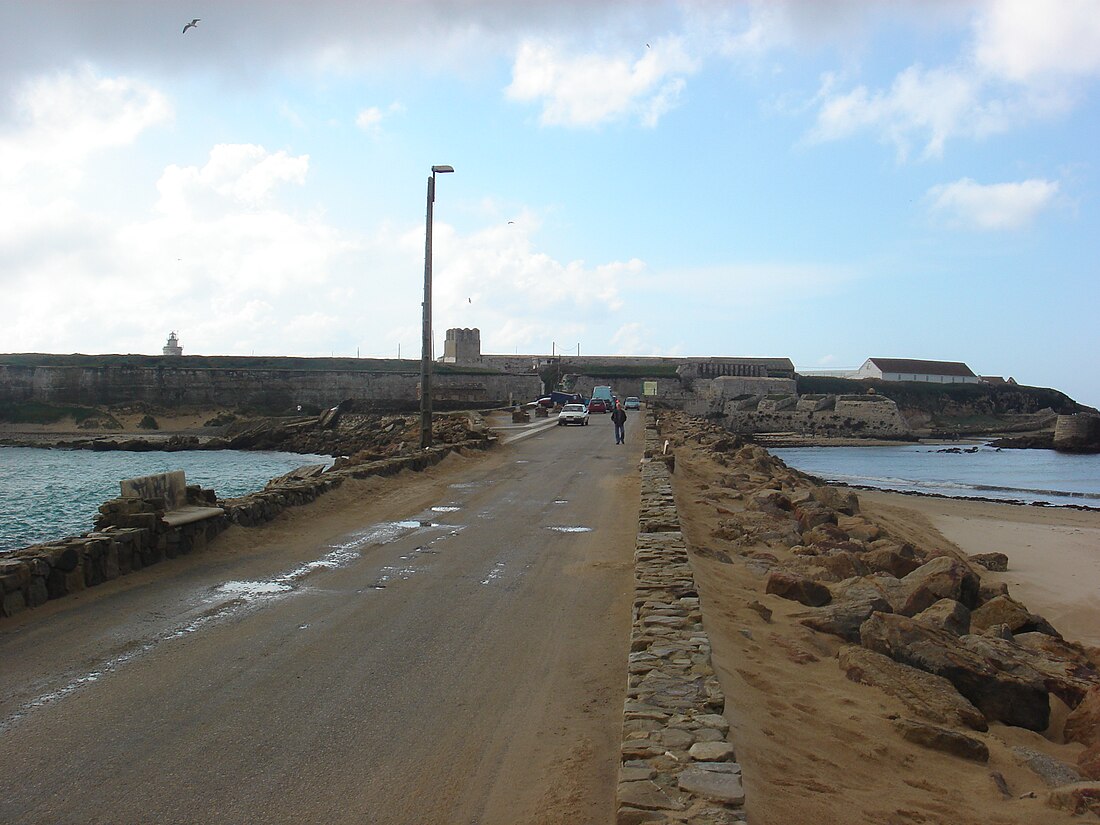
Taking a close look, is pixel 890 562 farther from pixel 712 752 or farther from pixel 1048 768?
pixel 712 752

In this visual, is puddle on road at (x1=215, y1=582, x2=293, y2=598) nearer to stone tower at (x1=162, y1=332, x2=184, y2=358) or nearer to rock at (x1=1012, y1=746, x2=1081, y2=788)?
rock at (x1=1012, y1=746, x2=1081, y2=788)

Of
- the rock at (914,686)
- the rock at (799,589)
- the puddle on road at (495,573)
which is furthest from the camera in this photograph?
the rock at (799,589)

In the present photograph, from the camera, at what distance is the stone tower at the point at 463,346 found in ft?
332

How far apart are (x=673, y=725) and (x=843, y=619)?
4584 millimetres

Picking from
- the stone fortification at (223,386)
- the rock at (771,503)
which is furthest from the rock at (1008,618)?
the stone fortification at (223,386)

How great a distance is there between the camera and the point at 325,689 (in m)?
5.98

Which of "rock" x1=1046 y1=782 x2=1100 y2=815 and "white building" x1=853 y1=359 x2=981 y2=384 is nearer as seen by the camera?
"rock" x1=1046 y1=782 x2=1100 y2=815

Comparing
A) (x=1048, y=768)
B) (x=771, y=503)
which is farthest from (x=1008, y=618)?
(x=771, y=503)

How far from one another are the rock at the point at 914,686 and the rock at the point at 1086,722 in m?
0.95

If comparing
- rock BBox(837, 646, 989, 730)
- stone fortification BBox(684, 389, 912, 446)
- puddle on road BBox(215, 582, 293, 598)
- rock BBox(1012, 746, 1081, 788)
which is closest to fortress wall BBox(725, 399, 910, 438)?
stone fortification BBox(684, 389, 912, 446)

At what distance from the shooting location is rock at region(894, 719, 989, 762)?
600cm

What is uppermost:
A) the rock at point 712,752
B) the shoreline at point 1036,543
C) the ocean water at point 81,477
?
the rock at point 712,752

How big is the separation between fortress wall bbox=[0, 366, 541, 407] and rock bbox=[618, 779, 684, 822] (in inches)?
2712

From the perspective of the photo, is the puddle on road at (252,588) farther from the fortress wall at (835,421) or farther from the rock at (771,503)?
the fortress wall at (835,421)
